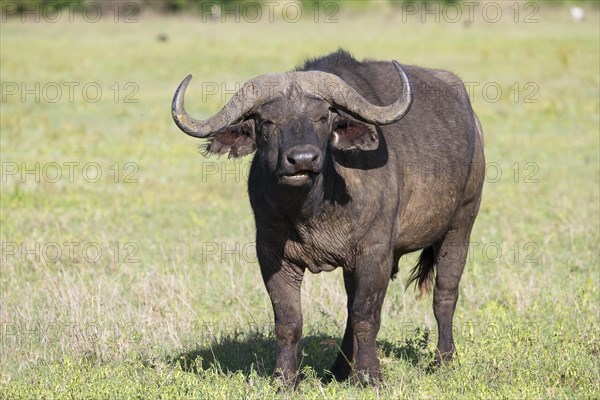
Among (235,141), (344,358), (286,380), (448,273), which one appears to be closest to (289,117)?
(235,141)

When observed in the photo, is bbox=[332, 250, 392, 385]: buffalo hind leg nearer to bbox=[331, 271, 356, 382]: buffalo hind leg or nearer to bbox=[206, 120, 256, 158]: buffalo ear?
bbox=[331, 271, 356, 382]: buffalo hind leg

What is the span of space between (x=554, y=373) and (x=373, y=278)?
135cm

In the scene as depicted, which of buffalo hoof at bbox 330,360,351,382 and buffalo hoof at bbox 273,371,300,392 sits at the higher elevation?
buffalo hoof at bbox 273,371,300,392

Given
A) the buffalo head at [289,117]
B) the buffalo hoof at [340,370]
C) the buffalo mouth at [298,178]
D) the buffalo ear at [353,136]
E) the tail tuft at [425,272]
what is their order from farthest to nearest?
the tail tuft at [425,272]
the buffalo hoof at [340,370]
the buffalo ear at [353,136]
the buffalo head at [289,117]
the buffalo mouth at [298,178]

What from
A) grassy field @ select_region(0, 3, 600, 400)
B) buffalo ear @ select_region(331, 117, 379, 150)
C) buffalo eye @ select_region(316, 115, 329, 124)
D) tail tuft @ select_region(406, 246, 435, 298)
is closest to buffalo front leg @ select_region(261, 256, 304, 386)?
grassy field @ select_region(0, 3, 600, 400)

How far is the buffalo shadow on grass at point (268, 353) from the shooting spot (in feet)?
24.8

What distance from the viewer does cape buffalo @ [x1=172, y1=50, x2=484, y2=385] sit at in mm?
6547

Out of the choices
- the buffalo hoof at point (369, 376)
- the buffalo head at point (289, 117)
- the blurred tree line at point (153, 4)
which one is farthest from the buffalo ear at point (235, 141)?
the blurred tree line at point (153, 4)

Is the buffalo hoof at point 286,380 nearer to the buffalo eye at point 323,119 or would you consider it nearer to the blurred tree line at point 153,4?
the buffalo eye at point 323,119

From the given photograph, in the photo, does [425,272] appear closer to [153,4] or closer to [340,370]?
[340,370]

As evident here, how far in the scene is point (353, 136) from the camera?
670cm

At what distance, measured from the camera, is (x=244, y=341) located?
8227 mm

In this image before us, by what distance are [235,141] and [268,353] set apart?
1961mm

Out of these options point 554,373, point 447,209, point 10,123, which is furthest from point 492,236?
point 10,123
